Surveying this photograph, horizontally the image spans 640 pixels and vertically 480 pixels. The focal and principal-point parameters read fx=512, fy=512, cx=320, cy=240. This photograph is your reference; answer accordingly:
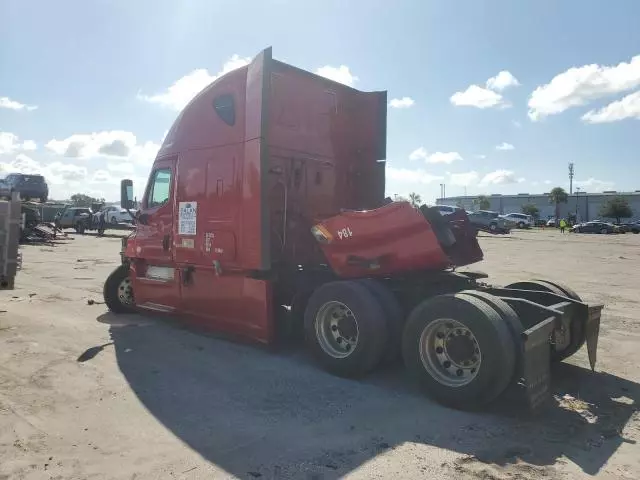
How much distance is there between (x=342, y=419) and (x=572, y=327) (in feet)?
8.75

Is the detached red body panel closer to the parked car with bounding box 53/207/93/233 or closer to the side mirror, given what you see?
the side mirror

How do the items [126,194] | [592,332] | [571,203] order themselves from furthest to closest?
1. [571,203]
2. [126,194]
3. [592,332]

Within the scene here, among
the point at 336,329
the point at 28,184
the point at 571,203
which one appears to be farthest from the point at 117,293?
the point at 571,203

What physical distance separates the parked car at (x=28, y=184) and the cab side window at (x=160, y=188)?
26121 mm

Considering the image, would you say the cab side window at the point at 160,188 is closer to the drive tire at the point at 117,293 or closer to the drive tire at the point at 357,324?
the drive tire at the point at 117,293

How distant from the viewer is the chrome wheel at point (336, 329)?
212 inches

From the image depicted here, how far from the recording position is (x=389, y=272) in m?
5.55

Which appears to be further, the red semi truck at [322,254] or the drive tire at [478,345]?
the red semi truck at [322,254]

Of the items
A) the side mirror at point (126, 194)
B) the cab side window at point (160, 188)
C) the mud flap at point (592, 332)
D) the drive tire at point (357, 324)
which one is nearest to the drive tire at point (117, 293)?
the side mirror at point (126, 194)

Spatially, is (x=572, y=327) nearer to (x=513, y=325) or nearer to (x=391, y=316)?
(x=513, y=325)

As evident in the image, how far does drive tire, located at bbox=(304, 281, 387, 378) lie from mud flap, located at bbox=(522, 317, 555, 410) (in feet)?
4.61

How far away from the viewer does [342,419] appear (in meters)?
→ 4.26

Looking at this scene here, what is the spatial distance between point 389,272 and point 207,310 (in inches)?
103

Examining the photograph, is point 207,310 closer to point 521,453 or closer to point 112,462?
point 112,462
